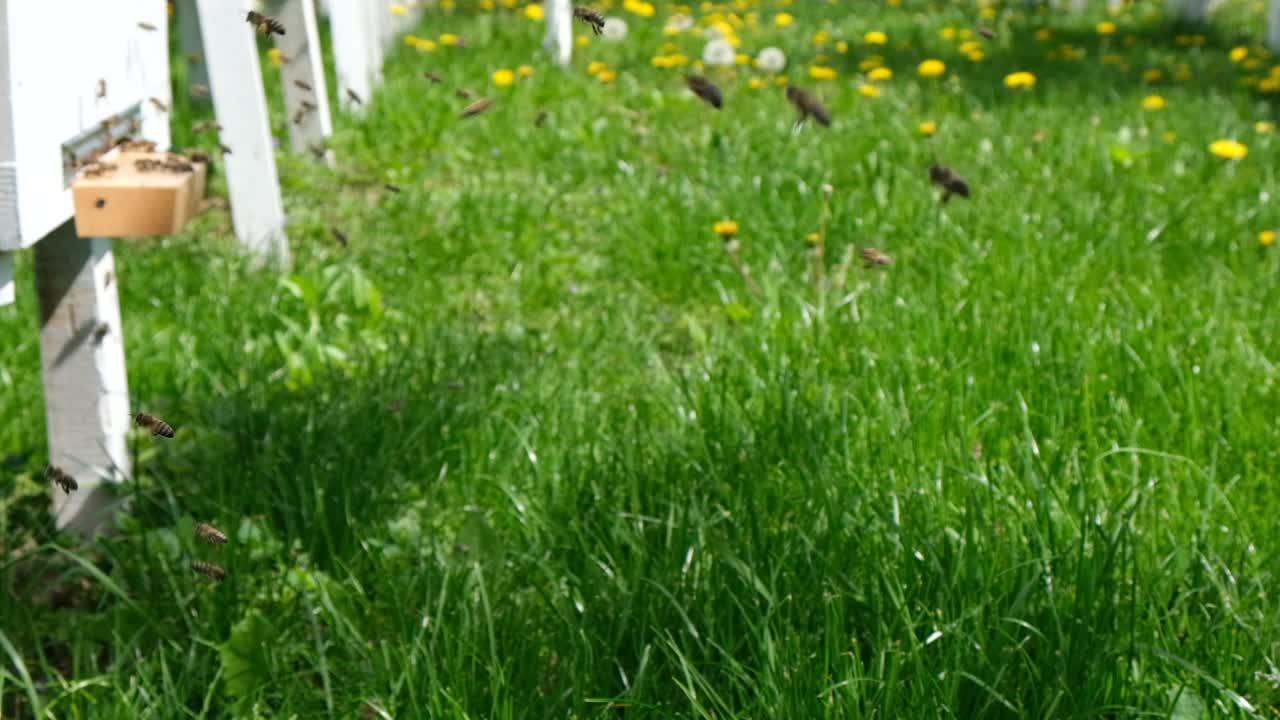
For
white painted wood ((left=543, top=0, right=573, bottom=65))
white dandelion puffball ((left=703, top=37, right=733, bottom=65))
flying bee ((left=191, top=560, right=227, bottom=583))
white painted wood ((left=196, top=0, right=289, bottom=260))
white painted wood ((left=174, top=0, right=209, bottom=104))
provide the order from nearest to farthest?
flying bee ((left=191, top=560, right=227, bottom=583)), white painted wood ((left=196, top=0, right=289, bottom=260)), white dandelion puffball ((left=703, top=37, right=733, bottom=65)), white painted wood ((left=174, top=0, right=209, bottom=104)), white painted wood ((left=543, top=0, right=573, bottom=65))

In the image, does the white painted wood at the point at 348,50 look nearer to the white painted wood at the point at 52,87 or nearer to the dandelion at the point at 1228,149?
the dandelion at the point at 1228,149

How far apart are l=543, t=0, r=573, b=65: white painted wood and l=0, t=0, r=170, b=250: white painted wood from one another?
4887 millimetres

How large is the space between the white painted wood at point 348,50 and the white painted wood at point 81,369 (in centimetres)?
328

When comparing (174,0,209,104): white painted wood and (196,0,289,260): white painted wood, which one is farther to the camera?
(174,0,209,104): white painted wood

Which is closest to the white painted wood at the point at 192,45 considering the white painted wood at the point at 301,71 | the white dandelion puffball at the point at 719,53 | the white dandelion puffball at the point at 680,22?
the white painted wood at the point at 301,71

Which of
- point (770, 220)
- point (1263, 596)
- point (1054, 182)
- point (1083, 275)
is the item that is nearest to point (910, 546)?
point (1263, 596)

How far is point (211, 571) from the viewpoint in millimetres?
2180

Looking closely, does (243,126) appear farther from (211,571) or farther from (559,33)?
(559,33)

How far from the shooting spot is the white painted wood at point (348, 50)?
5.92 metres

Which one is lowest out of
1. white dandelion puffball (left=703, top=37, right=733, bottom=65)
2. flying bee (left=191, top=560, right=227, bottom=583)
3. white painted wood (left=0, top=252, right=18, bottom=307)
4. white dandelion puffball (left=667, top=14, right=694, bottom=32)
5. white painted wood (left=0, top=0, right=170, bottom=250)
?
white dandelion puffball (left=667, top=14, right=694, bottom=32)

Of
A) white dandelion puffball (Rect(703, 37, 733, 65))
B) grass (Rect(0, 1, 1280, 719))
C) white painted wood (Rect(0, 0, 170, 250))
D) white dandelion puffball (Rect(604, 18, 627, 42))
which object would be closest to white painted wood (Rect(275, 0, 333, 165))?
grass (Rect(0, 1, 1280, 719))

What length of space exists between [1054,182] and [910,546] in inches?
121

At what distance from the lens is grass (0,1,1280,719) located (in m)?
2.02

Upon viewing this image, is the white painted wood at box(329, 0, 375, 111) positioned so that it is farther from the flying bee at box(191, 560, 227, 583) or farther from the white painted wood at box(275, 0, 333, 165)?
the flying bee at box(191, 560, 227, 583)
